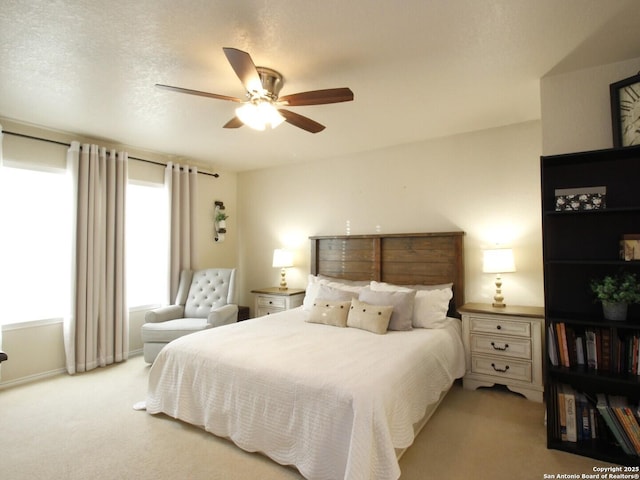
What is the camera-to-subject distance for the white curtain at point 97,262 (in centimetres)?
358

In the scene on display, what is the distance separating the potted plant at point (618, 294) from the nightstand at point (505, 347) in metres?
0.70

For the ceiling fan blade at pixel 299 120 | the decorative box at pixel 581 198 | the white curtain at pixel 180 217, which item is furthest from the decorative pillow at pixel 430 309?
the white curtain at pixel 180 217

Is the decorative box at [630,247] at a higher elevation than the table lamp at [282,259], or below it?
higher

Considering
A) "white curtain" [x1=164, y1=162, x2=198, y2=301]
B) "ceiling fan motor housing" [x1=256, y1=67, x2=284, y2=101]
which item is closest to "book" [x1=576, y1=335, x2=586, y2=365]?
"ceiling fan motor housing" [x1=256, y1=67, x2=284, y2=101]

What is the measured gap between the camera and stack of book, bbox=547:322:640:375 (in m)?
2.09

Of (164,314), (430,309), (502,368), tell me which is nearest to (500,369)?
(502,368)

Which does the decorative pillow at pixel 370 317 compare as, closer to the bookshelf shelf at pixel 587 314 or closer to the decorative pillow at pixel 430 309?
the decorative pillow at pixel 430 309

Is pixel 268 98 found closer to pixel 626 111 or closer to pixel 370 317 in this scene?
pixel 370 317

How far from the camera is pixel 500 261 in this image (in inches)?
122

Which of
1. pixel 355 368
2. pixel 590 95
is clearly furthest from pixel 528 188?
pixel 355 368

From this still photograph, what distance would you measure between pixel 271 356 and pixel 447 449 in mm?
1291

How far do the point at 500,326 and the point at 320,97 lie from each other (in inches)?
96.7

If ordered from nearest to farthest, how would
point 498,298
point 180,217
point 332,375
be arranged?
1. point 332,375
2. point 498,298
3. point 180,217

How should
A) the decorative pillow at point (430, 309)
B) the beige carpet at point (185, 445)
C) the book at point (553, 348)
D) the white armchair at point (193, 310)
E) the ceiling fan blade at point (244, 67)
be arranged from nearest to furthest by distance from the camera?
the ceiling fan blade at point (244, 67), the beige carpet at point (185, 445), the book at point (553, 348), the decorative pillow at point (430, 309), the white armchair at point (193, 310)
